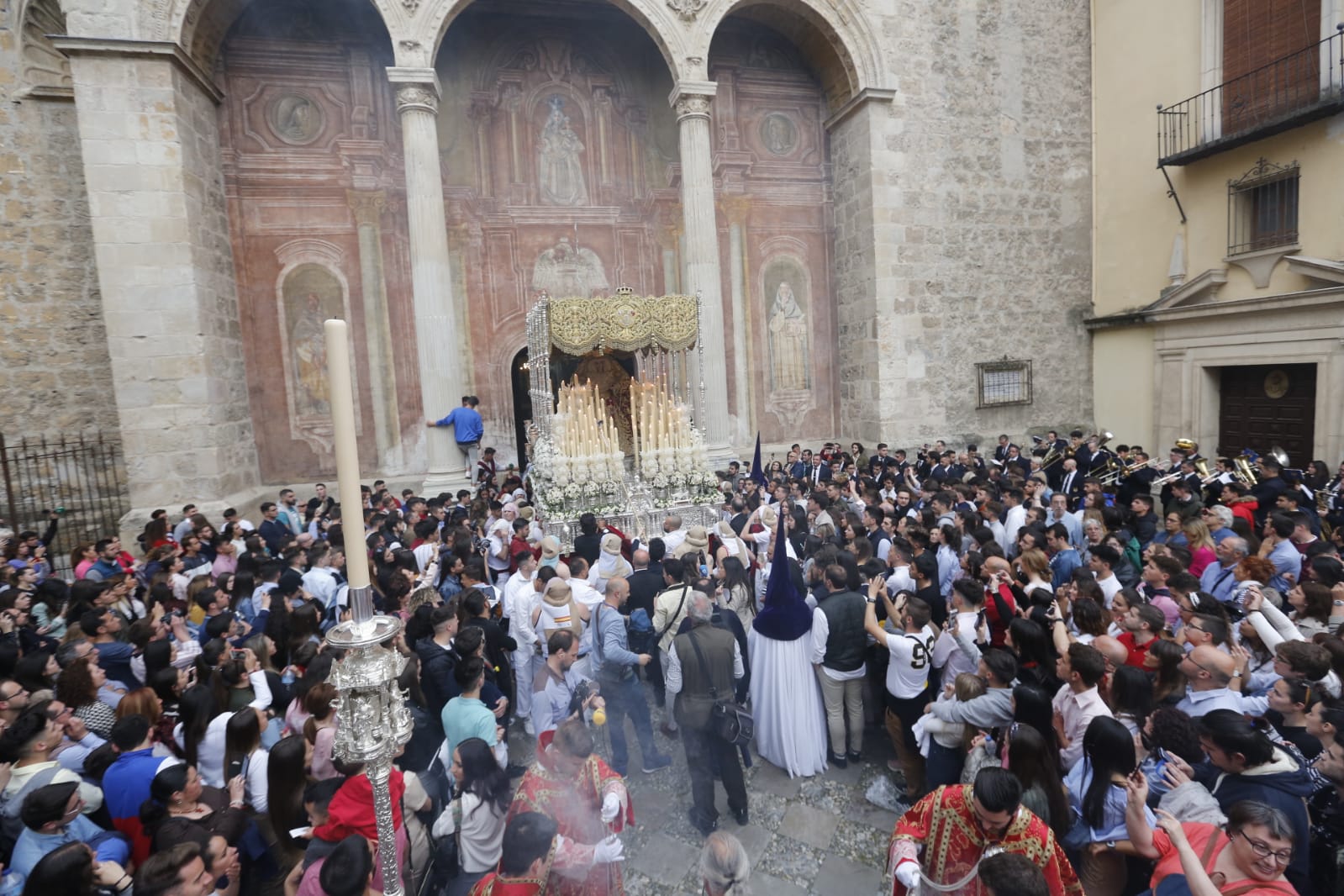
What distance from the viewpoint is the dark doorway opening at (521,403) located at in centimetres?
1416

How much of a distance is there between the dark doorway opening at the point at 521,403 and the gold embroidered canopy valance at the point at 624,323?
3.82m

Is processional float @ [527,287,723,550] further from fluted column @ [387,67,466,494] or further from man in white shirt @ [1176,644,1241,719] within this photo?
man in white shirt @ [1176,644,1241,719]

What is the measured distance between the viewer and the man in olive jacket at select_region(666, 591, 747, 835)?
4301 millimetres

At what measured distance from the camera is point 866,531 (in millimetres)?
7004

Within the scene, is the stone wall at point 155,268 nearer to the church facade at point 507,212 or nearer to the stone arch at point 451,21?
the church facade at point 507,212

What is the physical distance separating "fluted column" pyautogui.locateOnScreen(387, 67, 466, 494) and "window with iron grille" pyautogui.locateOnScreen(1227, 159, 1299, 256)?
548 inches

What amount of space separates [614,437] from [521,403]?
14.4ft

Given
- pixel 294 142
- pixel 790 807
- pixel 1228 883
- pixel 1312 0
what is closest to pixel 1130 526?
pixel 790 807

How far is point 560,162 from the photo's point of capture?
14133 mm

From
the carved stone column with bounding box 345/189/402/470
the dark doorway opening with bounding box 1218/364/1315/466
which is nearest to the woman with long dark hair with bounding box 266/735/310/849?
the carved stone column with bounding box 345/189/402/470

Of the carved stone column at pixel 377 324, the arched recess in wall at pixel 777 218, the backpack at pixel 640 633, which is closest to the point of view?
the backpack at pixel 640 633

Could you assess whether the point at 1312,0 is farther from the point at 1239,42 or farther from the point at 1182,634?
the point at 1182,634

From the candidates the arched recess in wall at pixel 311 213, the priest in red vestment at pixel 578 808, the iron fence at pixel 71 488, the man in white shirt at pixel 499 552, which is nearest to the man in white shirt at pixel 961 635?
the priest in red vestment at pixel 578 808

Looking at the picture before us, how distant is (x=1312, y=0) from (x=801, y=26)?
8335 millimetres
